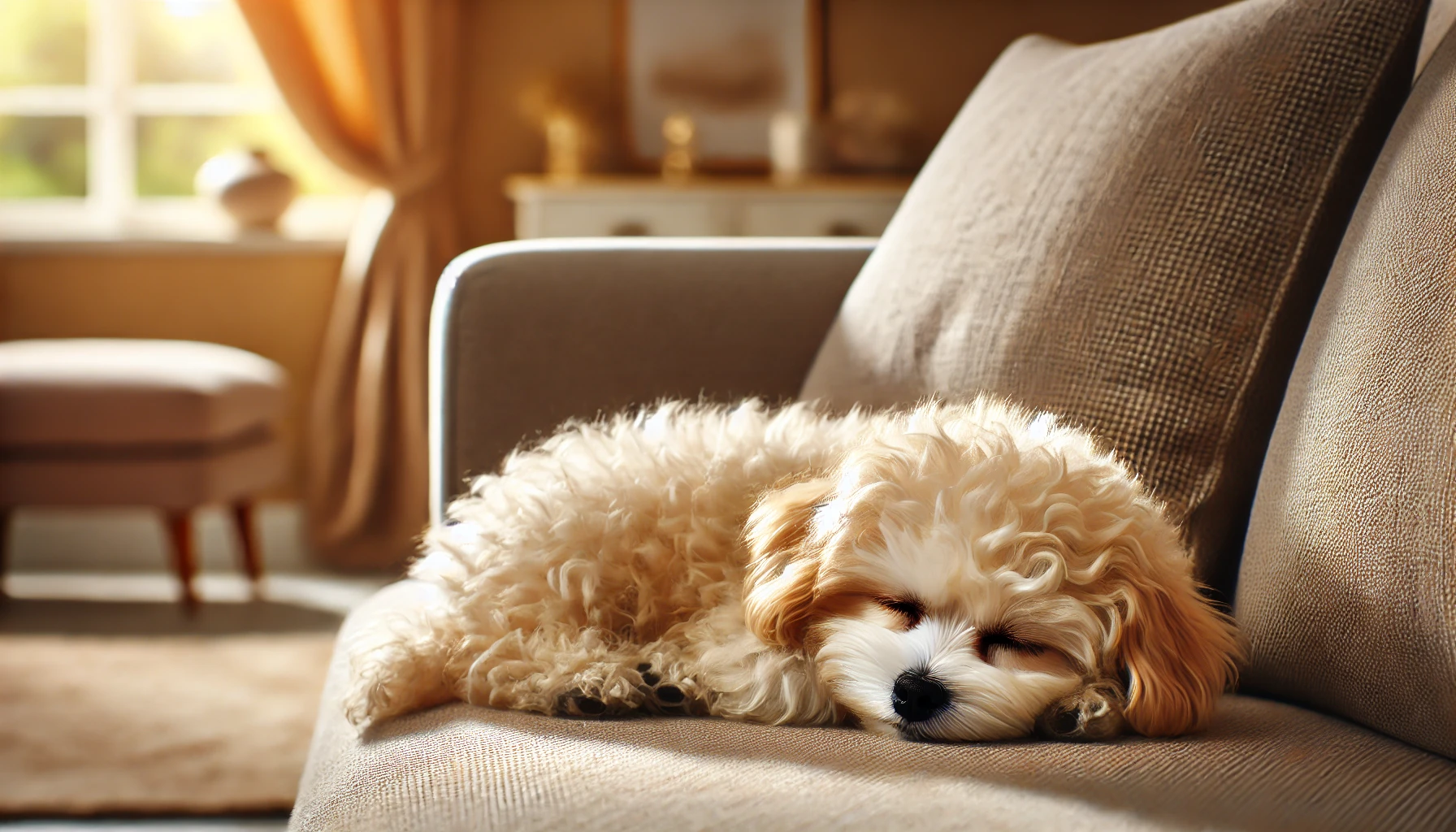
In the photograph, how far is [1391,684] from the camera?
93 centimetres

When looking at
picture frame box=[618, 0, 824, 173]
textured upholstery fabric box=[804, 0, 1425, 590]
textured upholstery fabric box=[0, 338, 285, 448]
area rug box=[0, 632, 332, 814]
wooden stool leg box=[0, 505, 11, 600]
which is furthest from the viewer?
picture frame box=[618, 0, 824, 173]

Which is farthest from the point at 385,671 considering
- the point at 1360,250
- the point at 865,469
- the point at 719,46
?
the point at 719,46

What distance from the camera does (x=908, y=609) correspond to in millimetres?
1026

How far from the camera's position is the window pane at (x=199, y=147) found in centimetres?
436

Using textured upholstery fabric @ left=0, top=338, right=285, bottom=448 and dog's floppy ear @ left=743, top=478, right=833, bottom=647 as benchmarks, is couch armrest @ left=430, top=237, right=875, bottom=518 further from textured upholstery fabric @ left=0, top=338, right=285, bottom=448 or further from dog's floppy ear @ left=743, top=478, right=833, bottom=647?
textured upholstery fabric @ left=0, top=338, right=285, bottom=448

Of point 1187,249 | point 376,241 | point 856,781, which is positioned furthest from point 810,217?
point 856,781

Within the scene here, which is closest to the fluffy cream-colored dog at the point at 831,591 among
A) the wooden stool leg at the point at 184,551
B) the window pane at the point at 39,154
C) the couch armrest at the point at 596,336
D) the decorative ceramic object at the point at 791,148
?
the couch armrest at the point at 596,336

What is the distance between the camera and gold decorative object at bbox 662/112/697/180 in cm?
396

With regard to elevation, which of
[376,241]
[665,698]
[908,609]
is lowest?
[376,241]

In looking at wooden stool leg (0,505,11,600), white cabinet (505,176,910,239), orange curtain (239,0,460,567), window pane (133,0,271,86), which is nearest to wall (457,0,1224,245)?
orange curtain (239,0,460,567)

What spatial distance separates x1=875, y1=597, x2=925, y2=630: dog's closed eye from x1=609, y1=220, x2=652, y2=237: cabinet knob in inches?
108

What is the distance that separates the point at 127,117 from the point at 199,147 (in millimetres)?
242

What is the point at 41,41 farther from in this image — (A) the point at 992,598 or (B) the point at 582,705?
(A) the point at 992,598

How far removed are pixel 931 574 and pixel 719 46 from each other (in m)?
3.41
